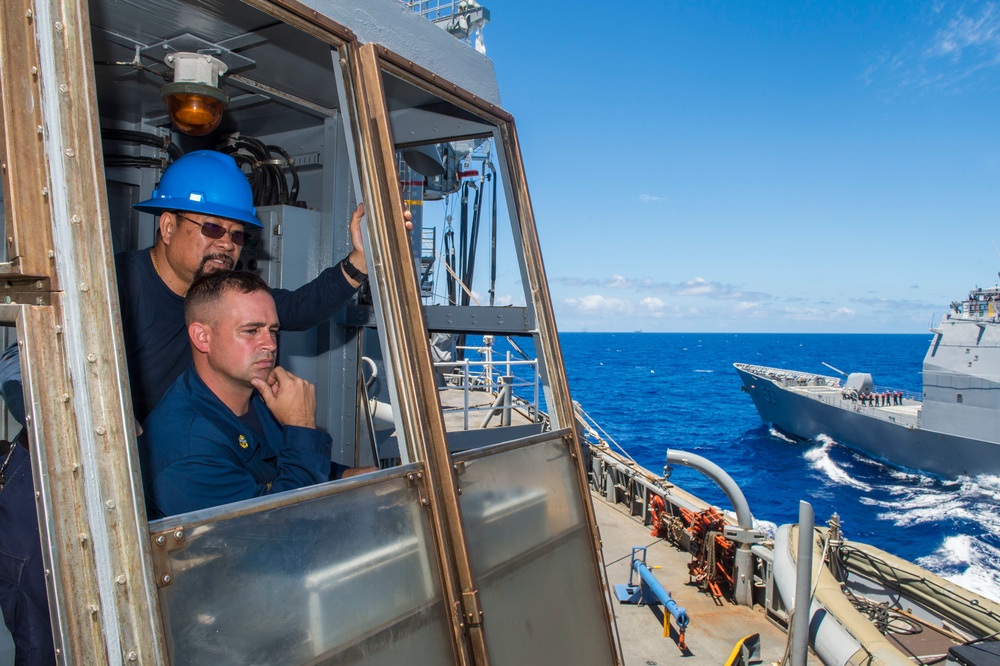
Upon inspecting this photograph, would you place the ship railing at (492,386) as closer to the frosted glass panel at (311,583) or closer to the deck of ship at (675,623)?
the deck of ship at (675,623)

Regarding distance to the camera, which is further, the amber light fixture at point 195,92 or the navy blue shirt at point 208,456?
the amber light fixture at point 195,92

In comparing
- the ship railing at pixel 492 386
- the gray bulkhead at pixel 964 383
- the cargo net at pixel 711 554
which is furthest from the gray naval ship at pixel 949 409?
the cargo net at pixel 711 554

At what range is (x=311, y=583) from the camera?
175 centimetres

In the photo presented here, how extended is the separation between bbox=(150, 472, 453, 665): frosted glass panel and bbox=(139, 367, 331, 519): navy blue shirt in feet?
0.89

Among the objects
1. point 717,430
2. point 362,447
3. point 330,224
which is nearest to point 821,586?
point 362,447

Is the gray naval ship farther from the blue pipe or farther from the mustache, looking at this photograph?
the mustache

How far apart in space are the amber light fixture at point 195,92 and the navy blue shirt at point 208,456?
1.34 meters

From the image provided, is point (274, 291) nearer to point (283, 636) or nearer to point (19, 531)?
point (19, 531)

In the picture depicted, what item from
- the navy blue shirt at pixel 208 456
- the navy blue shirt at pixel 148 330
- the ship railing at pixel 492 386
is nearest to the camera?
the navy blue shirt at pixel 208 456

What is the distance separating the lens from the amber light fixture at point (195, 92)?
9.07 feet

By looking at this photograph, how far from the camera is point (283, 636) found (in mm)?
1670

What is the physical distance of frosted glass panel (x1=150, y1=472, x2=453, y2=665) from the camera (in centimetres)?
151

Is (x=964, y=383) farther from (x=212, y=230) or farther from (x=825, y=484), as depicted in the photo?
(x=212, y=230)

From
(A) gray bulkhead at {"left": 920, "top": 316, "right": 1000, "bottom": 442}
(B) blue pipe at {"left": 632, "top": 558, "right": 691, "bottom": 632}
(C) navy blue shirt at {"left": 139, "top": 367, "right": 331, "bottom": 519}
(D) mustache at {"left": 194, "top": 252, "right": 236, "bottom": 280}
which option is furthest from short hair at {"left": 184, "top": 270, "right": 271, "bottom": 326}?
(A) gray bulkhead at {"left": 920, "top": 316, "right": 1000, "bottom": 442}
